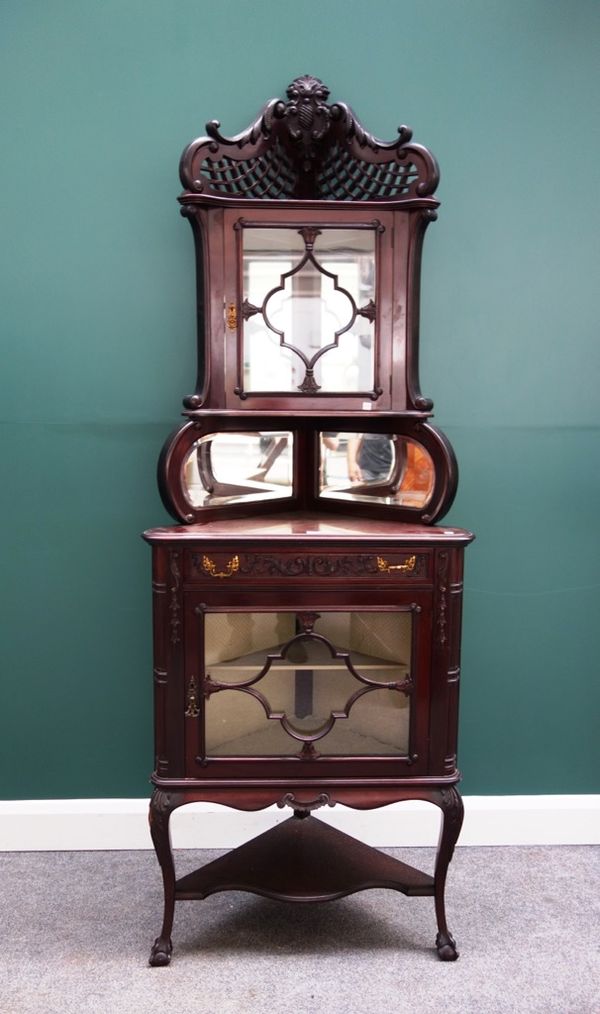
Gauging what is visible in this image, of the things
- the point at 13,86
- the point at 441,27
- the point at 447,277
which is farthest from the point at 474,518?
the point at 13,86

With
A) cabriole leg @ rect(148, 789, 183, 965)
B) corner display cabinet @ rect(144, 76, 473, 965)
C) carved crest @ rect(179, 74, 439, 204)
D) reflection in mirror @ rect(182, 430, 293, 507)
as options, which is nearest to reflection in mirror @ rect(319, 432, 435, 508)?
corner display cabinet @ rect(144, 76, 473, 965)

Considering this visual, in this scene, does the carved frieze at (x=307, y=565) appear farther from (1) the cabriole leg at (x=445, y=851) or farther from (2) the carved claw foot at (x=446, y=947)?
(2) the carved claw foot at (x=446, y=947)

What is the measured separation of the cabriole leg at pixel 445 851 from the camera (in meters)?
2.30

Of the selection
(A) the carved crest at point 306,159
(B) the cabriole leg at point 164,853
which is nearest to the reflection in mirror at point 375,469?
(A) the carved crest at point 306,159

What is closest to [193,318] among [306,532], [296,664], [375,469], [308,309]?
[308,309]

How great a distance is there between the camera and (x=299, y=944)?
2.39 metres

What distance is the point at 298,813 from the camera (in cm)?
269

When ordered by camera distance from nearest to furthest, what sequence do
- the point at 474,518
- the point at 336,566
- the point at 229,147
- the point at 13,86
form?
the point at 336,566, the point at 229,147, the point at 13,86, the point at 474,518

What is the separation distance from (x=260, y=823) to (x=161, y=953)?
0.65m

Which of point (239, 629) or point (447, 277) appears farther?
point (447, 277)

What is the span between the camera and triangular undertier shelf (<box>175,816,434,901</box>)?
2379 millimetres

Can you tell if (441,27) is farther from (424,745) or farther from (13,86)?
(424,745)

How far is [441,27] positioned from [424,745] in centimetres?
209

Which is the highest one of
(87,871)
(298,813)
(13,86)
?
(13,86)
